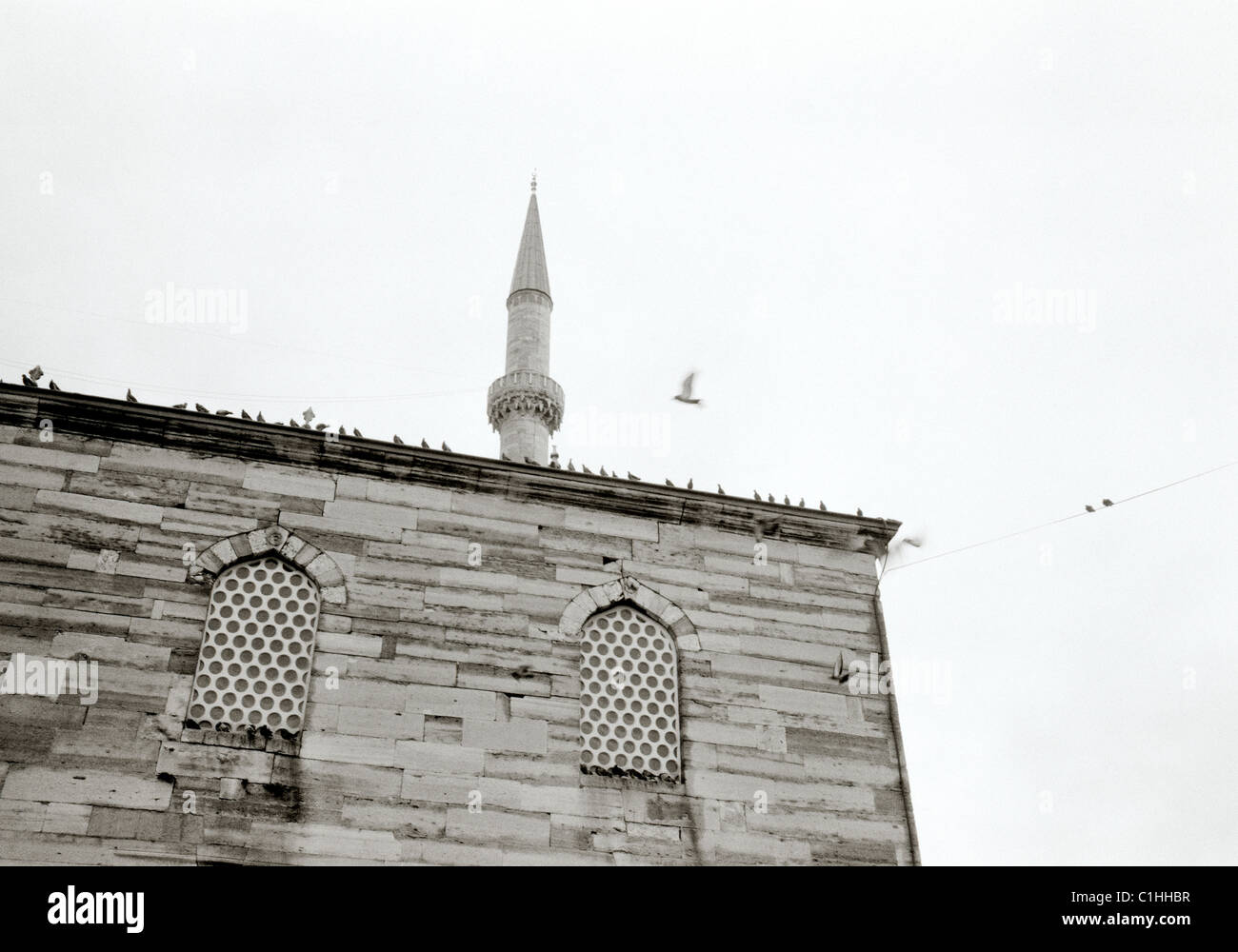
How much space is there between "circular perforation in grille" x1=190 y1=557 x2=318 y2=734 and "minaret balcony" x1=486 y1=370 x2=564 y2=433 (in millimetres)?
14337

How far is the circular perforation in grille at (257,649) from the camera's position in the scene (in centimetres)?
921

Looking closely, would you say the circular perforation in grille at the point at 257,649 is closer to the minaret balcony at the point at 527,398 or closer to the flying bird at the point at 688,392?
the flying bird at the point at 688,392

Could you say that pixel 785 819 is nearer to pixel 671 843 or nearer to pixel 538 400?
pixel 671 843

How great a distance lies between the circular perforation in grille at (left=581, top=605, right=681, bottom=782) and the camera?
9859mm

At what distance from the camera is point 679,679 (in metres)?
10.3

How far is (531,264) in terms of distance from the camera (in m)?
25.8

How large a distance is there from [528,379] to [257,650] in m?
15.2

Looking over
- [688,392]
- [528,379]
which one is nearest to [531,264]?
[528,379]

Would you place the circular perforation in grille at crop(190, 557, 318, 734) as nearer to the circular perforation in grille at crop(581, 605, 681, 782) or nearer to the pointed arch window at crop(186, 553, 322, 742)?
the pointed arch window at crop(186, 553, 322, 742)

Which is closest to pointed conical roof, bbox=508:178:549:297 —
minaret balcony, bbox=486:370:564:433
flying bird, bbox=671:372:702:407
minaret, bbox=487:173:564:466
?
minaret, bbox=487:173:564:466

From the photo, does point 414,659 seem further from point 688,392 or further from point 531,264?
point 531,264
